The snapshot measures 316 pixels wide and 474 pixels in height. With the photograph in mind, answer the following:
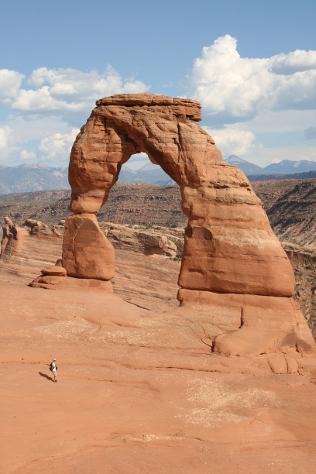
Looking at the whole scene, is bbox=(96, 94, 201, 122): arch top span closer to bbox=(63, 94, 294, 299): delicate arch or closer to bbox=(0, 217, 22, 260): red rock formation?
bbox=(63, 94, 294, 299): delicate arch

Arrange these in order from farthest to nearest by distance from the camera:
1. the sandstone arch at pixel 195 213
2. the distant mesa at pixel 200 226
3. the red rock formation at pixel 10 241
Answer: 1. the red rock formation at pixel 10 241
2. the sandstone arch at pixel 195 213
3. the distant mesa at pixel 200 226

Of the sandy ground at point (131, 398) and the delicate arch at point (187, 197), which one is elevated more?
the delicate arch at point (187, 197)

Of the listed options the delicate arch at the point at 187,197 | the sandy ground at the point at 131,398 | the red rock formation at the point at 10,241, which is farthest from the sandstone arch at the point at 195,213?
the red rock formation at the point at 10,241

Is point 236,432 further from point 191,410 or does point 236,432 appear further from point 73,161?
point 73,161

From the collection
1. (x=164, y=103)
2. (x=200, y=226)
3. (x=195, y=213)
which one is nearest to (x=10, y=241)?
(x=164, y=103)

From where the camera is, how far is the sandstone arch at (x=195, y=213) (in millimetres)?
19422

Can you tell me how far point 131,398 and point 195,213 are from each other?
846 centimetres

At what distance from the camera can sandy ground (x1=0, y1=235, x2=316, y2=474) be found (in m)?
11.1

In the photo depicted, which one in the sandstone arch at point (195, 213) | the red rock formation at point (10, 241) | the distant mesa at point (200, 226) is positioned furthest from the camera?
the red rock formation at point (10, 241)

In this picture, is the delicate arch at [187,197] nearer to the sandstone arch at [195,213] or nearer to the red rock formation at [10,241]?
the sandstone arch at [195,213]

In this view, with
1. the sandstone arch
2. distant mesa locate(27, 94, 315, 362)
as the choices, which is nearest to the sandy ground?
distant mesa locate(27, 94, 315, 362)

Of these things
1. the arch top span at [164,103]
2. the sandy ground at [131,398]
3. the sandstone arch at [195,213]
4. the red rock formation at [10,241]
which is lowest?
the sandy ground at [131,398]

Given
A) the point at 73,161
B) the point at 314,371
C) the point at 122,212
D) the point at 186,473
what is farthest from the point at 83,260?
the point at 122,212

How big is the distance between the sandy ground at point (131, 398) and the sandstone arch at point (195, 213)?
1.68m
